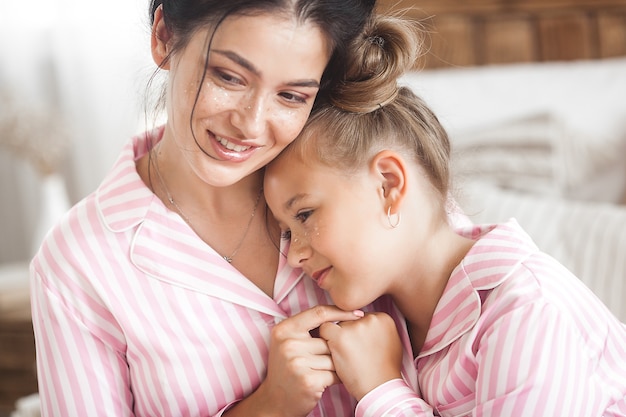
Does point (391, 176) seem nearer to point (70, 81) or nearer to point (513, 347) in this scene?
point (513, 347)

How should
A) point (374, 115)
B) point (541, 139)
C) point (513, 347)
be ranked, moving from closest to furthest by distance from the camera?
point (513, 347) → point (374, 115) → point (541, 139)

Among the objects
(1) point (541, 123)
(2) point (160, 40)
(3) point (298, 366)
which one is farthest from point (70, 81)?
(3) point (298, 366)

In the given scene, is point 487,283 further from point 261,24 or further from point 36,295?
point 36,295

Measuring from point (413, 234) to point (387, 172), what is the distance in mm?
122

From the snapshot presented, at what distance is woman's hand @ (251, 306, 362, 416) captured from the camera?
1282 mm

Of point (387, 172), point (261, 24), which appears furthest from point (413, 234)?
point (261, 24)

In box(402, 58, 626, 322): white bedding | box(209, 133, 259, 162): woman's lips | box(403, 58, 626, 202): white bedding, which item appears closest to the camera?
box(209, 133, 259, 162): woman's lips

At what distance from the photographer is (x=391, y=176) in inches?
53.2

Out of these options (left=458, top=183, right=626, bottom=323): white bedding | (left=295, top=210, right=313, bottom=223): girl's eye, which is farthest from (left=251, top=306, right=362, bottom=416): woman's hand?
(left=458, top=183, right=626, bottom=323): white bedding

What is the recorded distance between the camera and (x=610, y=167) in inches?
97.7

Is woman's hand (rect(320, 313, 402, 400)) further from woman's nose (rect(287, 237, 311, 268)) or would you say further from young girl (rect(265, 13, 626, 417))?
woman's nose (rect(287, 237, 311, 268))

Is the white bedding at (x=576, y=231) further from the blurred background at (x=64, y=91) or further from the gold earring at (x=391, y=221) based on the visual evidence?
the blurred background at (x=64, y=91)

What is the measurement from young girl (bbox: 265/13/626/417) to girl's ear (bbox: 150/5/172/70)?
0.25 m

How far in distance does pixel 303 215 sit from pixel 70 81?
2.20 meters
